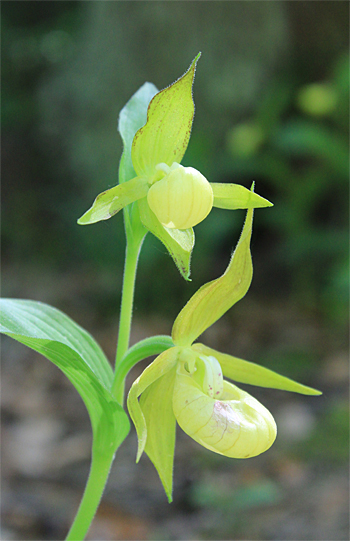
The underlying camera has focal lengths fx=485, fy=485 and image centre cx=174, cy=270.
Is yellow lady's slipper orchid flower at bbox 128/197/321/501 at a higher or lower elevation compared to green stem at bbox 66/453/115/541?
higher

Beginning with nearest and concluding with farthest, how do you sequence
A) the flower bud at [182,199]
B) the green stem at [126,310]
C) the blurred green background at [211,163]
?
the flower bud at [182,199] → the green stem at [126,310] → the blurred green background at [211,163]

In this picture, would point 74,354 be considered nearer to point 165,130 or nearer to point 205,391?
point 205,391

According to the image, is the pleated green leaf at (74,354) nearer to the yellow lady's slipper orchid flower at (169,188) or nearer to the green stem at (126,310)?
the green stem at (126,310)

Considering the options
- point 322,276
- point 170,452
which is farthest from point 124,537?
point 322,276

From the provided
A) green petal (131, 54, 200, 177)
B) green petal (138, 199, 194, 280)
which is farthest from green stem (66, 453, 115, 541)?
green petal (131, 54, 200, 177)

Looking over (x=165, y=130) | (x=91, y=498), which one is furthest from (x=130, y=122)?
(x=91, y=498)

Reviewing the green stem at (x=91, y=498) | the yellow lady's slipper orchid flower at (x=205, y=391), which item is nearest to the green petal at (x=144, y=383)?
the yellow lady's slipper orchid flower at (x=205, y=391)

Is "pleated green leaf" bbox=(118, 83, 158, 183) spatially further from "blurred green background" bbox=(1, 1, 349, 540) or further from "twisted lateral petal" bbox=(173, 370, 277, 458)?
"blurred green background" bbox=(1, 1, 349, 540)
